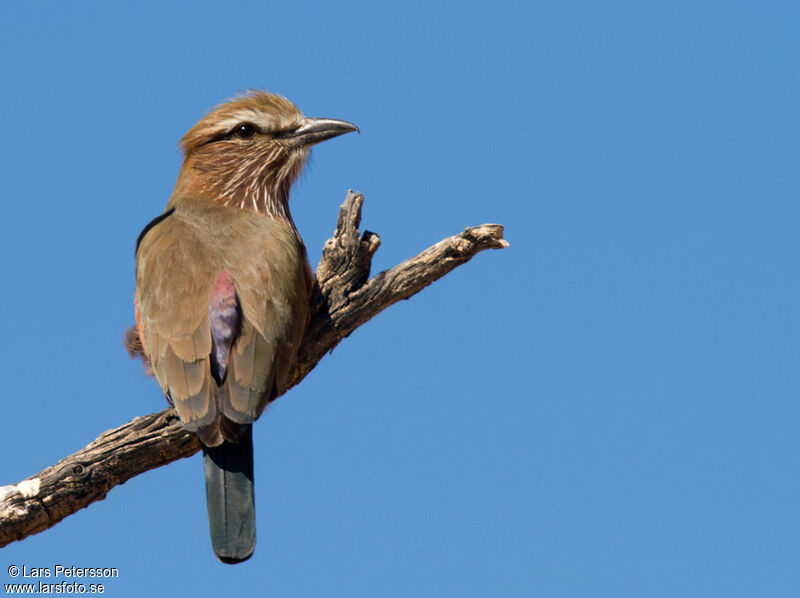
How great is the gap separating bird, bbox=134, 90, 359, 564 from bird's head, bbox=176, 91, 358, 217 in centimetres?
2

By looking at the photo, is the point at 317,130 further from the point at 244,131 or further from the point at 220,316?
the point at 220,316

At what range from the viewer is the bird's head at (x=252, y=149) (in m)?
6.81

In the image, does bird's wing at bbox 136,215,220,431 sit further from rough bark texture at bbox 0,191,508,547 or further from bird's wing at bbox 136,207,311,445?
rough bark texture at bbox 0,191,508,547

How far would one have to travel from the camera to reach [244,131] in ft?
23.0

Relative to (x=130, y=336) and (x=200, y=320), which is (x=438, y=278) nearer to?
(x=200, y=320)

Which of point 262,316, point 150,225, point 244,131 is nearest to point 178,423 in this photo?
point 262,316

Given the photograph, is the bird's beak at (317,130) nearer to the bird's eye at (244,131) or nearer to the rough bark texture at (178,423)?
the bird's eye at (244,131)

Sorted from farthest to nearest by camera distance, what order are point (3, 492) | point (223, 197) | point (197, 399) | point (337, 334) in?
point (223, 197) < point (337, 334) < point (3, 492) < point (197, 399)

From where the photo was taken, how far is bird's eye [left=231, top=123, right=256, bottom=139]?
7.00 meters

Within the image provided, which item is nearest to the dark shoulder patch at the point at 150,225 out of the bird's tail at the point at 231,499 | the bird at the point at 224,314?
the bird at the point at 224,314

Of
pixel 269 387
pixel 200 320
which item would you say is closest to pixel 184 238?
pixel 200 320

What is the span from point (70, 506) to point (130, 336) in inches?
43.3

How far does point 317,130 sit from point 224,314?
2.15 metres

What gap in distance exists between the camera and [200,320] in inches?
211
